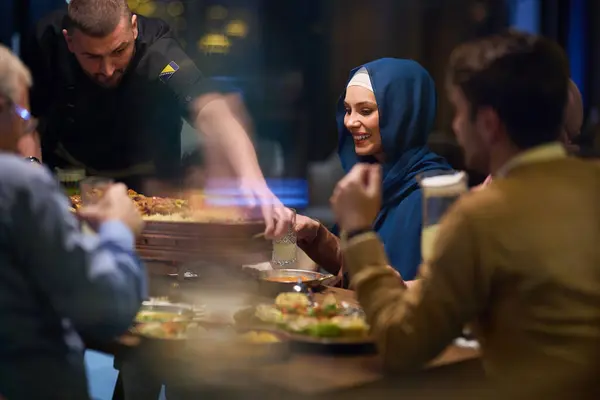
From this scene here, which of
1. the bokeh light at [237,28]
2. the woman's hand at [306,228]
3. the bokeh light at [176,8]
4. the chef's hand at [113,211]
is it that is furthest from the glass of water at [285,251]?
the chef's hand at [113,211]

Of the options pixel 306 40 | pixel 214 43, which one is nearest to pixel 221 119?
pixel 214 43

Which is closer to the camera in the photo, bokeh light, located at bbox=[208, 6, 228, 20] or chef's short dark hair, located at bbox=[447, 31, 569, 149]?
chef's short dark hair, located at bbox=[447, 31, 569, 149]

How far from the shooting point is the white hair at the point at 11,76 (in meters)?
1.31

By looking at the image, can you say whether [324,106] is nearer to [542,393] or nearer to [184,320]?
[184,320]

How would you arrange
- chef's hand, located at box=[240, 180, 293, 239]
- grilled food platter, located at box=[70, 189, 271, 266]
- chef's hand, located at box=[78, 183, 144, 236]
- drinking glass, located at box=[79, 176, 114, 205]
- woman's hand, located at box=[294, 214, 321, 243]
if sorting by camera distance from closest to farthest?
chef's hand, located at box=[78, 183, 144, 236]
drinking glass, located at box=[79, 176, 114, 205]
grilled food platter, located at box=[70, 189, 271, 266]
chef's hand, located at box=[240, 180, 293, 239]
woman's hand, located at box=[294, 214, 321, 243]

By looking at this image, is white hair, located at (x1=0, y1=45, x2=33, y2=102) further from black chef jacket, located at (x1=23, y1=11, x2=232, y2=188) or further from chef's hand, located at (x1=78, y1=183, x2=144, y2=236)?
black chef jacket, located at (x1=23, y1=11, x2=232, y2=188)

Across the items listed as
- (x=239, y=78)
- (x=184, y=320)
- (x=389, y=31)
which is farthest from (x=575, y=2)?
(x=184, y=320)

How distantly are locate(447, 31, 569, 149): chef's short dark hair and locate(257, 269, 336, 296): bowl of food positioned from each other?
26.6 inches

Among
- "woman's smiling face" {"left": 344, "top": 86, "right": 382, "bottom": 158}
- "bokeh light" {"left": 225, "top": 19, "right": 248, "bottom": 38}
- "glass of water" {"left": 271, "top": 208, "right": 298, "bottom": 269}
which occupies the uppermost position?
"bokeh light" {"left": 225, "top": 19, "right": 248, "bottom": 38}

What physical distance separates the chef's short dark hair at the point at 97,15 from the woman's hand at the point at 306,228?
0.75 meters

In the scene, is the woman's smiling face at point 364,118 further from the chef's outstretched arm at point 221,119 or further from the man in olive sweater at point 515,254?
the man in olive sweater at point 515,254

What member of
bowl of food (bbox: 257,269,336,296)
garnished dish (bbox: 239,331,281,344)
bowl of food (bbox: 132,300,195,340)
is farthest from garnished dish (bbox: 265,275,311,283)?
garnished dish (bbox: 239,331,281,344)

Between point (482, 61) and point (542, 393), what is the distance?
1.89ft

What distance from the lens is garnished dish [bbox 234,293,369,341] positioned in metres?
1.45
